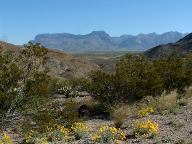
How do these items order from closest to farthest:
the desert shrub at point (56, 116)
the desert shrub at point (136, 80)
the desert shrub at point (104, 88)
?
the desert shrub at point (56, 116), the desert shrub at point (136, 80), the desert shrub at point (104, 88)

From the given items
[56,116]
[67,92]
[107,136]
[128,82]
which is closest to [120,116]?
[56,116]

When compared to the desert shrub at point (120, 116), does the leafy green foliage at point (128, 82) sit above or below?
above

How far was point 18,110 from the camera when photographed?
Result: 1559cm

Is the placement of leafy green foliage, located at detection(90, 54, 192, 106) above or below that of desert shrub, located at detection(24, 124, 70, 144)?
above

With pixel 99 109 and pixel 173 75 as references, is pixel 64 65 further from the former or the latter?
pixel 99 109

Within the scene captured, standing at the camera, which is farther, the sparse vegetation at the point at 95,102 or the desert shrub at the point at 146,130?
the sparse vegetation at the point at 95,102

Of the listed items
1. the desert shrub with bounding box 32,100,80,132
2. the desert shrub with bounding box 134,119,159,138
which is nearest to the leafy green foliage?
the desert shrub with bounding box 32,100,80,132

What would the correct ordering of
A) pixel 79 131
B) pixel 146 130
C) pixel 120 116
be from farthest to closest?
pixel 120 116 < pixel 79 131 < pixel 146 130

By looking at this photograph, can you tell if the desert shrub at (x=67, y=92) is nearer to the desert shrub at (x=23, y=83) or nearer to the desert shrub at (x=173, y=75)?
the desert shrub at (x=173, y=75)

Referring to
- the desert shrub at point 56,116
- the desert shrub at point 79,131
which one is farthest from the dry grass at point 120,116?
the desert shrub at point 79,131

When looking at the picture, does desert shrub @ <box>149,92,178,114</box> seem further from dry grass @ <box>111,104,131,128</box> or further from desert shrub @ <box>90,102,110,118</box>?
desert shrub @ <box>90,102,110,118</box>

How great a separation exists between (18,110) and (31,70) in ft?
4.57

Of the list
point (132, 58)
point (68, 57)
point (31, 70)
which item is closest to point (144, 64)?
point (132, 58)

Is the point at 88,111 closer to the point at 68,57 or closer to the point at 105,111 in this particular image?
the point at 105,111
